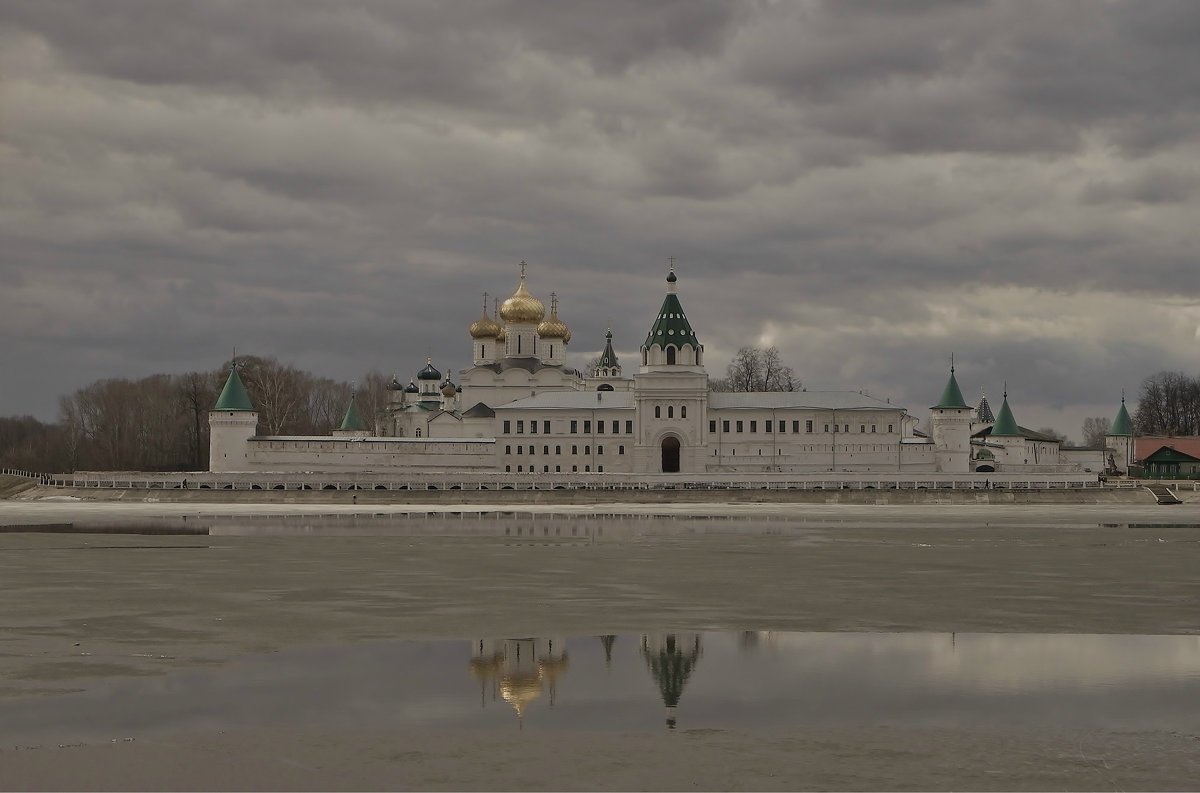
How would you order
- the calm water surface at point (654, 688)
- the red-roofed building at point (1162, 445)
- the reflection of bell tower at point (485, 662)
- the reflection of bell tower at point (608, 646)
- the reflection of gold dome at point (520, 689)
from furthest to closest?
the red-roofed building at point (1162, 445), the reflection of bell tower at point (608, 646), the reflection of bell tower at point (485, 662), the reflection of gold dome at point (520, 689), the calm water surface at point (654, 688)

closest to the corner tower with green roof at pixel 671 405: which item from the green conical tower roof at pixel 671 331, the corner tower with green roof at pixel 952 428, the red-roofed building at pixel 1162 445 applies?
the green conical tower roof at pixel 671 331

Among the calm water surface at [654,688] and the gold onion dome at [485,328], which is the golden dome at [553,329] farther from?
the calm water surface at [654,688]

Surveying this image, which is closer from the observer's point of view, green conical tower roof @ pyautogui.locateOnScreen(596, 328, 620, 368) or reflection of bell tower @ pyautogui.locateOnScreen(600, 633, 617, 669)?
reflection of bell tower @ pyautogui.locateOnScreen(600, 633, 617, 669)

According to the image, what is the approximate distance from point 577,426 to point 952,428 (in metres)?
22.1

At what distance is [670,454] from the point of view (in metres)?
75.8

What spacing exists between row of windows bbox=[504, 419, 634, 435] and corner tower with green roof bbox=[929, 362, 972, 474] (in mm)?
18221

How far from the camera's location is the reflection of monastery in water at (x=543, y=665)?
1220 cm

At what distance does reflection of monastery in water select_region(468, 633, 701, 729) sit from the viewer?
1220cm

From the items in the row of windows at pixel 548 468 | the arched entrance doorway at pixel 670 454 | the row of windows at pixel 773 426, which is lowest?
the row of windows at pixel 548 468

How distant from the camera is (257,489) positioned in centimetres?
6662

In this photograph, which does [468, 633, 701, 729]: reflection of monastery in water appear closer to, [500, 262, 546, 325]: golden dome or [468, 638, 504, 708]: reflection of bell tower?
[468, 638, 504, 708]: reflection of bell tower

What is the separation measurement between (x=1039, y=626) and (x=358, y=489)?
173ft

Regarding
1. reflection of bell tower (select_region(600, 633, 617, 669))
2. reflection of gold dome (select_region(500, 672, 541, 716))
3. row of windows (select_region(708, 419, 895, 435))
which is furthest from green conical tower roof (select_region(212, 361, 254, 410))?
reflection of gold dome (select_region(500, 672, 541, 716))

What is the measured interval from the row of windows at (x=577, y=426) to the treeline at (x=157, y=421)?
87.4ft
